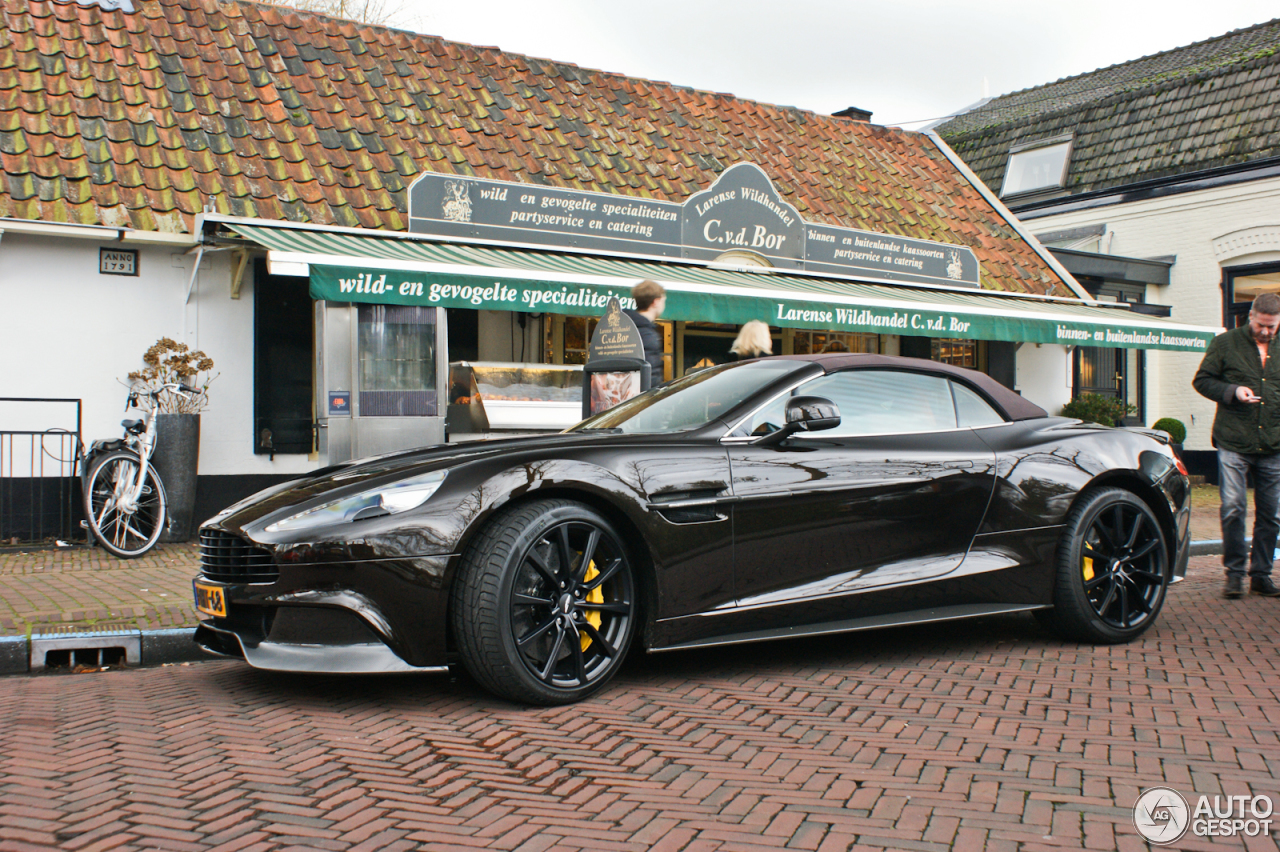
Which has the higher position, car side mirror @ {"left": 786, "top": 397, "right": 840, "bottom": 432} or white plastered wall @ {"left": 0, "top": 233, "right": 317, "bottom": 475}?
white plastered wall @ {"left": 0, "top": 233, "right": 317, "bottom": 475}

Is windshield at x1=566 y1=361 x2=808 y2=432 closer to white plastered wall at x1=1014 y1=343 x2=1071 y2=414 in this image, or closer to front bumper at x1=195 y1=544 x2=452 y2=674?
front bumper at x1=195 y1=544 x2=452 y2=674

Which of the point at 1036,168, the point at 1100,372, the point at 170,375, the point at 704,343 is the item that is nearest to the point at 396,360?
the point at 170,375

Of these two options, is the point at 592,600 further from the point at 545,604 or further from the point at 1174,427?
the point at 1174,427

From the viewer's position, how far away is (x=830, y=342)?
15211 mm

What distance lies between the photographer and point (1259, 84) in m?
17.0

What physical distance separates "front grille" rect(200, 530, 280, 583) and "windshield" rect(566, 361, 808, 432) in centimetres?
158

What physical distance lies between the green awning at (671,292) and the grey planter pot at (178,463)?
64.7 inches

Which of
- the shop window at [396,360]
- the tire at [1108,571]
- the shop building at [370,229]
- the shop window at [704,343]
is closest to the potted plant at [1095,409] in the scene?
the shop building at [370,229]

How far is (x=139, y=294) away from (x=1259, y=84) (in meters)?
16.9

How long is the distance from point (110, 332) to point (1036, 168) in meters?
17.2

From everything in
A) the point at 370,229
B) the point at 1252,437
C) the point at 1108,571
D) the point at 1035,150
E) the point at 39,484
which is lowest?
the point at 1108,571

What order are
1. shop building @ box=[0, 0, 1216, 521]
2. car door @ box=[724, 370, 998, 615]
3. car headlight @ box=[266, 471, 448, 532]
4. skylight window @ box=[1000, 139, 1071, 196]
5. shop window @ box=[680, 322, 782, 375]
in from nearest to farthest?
1. car headlight @ box=[266, 471, 448, 532]
2. car door @ box=[724, 370, 998, 615]
3. shop building @ box=[0, 0, 1216, 521]
4. shop window @ box=[680, 322, 782, 375]
5. skylight window @ box=[1000, 139, 1071, 196]

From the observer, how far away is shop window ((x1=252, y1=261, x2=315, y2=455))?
31.9ft

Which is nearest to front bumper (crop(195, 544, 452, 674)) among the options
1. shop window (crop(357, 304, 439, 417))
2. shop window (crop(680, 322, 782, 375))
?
shop window (crop(357, 304, 439, 417))
